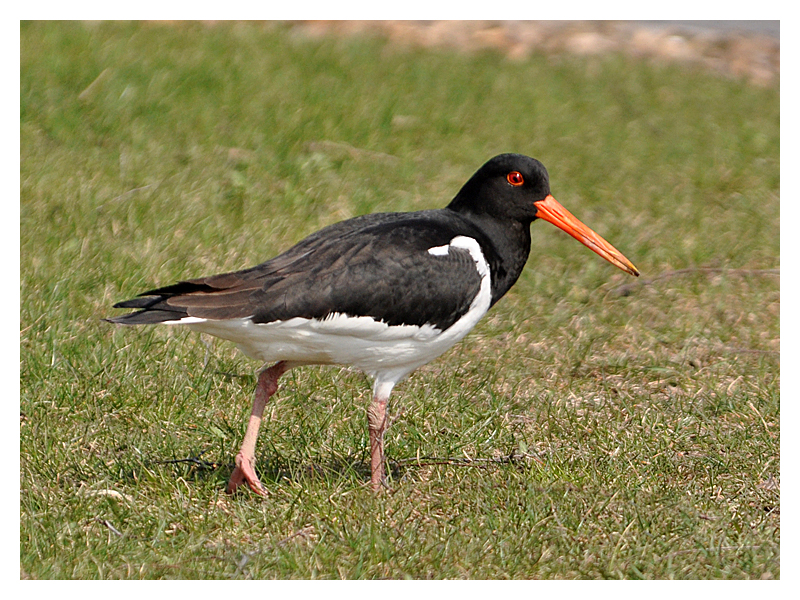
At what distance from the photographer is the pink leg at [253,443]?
4.36 m

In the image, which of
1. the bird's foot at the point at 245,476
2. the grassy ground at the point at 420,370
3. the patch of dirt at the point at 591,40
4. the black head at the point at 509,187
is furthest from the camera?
the patch of dirt at the point at 591,40

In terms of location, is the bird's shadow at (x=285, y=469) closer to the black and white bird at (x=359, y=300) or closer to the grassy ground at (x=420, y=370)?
the grassy ground at (x=420, y=370)

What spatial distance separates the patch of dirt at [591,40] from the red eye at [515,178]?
652 cm

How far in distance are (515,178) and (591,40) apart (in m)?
7.64

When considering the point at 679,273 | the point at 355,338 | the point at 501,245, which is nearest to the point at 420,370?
the point at 501,245

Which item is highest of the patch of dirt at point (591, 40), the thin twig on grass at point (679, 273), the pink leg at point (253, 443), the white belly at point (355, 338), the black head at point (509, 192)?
the patch of dirt at point (591, 40)

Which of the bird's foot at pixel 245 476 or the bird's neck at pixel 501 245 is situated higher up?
the bird's neck at pixel 501 245

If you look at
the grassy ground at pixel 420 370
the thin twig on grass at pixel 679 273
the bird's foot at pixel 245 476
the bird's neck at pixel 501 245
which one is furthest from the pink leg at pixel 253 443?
the thin twig on grass at pixel 679 273

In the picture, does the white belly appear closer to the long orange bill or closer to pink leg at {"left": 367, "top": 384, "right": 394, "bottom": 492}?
pink leg at {"left": 367, "top": 384, "right": 394, "bottom": 492}

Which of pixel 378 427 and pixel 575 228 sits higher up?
pixel 575 228

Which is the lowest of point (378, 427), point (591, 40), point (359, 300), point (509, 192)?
point (378, 427)

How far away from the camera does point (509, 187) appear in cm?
483

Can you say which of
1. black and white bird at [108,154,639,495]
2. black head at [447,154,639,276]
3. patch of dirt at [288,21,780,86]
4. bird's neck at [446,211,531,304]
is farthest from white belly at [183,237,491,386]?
patch of dirt at [288,21,780,86]

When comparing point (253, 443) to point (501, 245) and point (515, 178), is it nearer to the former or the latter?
point (501, 245)
